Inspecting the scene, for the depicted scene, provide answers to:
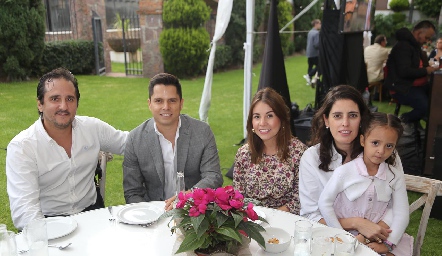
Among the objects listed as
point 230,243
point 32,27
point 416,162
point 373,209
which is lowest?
point 416,162

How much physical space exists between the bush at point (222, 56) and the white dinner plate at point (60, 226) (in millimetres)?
11219

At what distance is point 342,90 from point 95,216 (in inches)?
60.2

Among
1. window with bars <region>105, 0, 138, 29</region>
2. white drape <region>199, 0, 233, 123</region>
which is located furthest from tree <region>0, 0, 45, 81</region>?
window with bars <region>105, 0, 138, 29</region>

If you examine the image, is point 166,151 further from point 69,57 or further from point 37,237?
point 69,57

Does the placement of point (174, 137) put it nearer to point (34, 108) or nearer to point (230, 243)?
point (230, 243)

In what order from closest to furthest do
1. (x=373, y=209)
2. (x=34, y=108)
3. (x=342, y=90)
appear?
(x=373, y=209) → (x=342, y=90) → (x=34, y=108)

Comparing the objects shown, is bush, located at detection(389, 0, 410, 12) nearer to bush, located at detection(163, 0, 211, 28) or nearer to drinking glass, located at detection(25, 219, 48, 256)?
bush, located at detection(163, 0, 211, 28)

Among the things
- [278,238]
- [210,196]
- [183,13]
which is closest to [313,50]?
[183,13]

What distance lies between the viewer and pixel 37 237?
1.50 metres

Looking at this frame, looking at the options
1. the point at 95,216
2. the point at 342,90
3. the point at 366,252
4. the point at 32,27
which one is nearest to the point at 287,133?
the point at 342,90

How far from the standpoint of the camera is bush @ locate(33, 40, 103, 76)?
11.1 m

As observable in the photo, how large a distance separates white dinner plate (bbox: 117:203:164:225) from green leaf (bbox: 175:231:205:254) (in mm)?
497

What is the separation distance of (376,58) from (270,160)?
5950 mm

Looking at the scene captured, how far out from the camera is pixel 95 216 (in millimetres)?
1896
